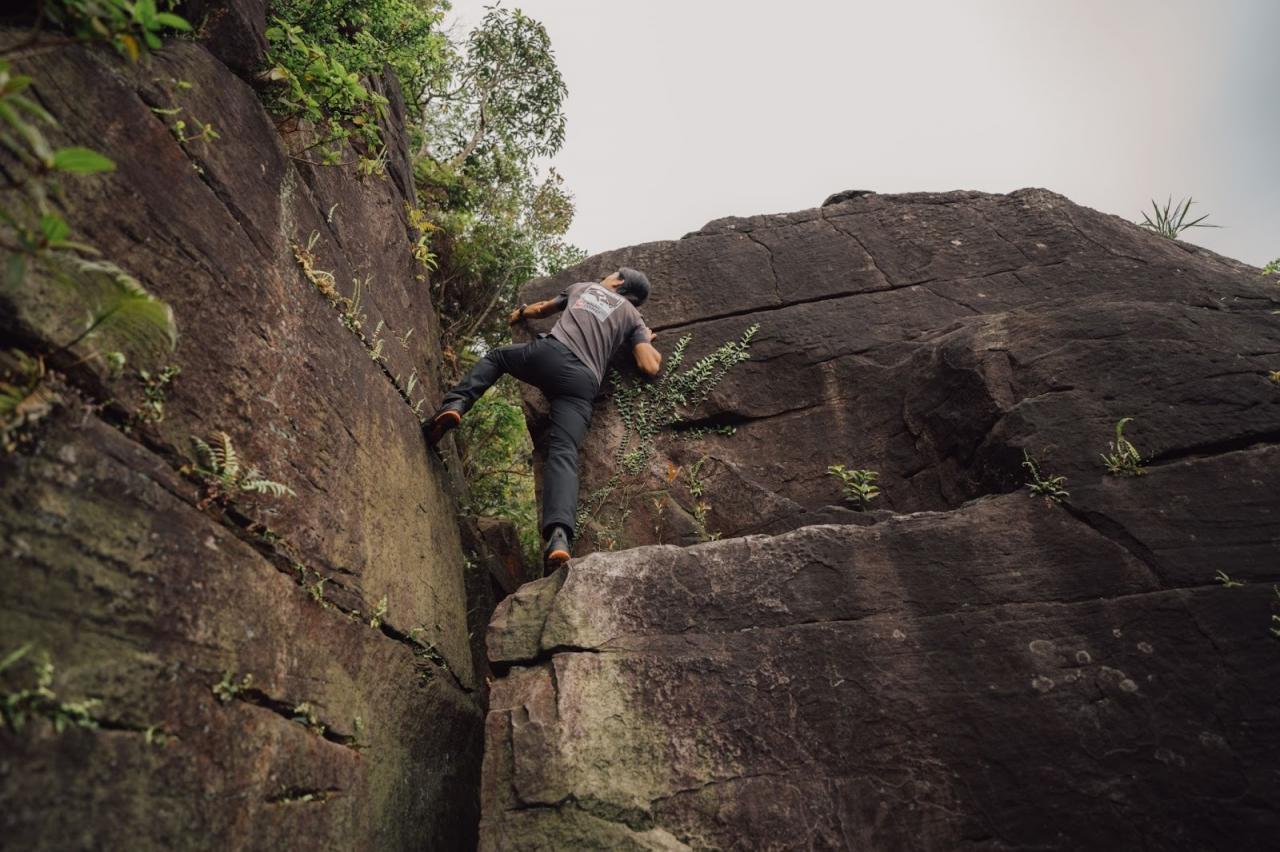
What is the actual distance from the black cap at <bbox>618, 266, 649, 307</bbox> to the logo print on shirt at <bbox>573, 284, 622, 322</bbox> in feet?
0.91

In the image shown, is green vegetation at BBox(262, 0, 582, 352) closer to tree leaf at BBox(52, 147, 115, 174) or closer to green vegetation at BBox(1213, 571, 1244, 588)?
tree leaf at BBox(52, 147, 115, 174)

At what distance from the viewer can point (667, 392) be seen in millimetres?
5914

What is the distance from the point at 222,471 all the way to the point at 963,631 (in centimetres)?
341

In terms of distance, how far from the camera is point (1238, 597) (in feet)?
11.2

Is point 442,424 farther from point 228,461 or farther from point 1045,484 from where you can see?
point 1045,484

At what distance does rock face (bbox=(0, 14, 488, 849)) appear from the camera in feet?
7.18

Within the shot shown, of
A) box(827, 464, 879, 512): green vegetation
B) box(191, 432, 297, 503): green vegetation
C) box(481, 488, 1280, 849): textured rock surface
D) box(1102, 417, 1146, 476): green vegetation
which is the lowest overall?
box(481, 488, 1280, 849): textured rock surface

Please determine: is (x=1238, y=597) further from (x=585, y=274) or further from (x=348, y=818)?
(x=585, y=274)

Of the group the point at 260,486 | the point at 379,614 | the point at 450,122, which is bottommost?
the point at 379,614

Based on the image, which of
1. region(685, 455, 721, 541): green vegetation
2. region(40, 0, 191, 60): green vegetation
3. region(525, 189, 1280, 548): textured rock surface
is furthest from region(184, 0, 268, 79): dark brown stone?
region(685, 455, 721, 541): green vegetation

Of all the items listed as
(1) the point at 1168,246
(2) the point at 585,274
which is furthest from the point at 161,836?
(1) the point at 1168,246

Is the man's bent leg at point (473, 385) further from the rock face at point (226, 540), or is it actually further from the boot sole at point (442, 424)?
the rock face at point (226, 540)

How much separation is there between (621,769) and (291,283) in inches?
118

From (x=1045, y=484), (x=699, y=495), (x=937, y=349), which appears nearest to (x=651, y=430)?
(x=699, y=495)
